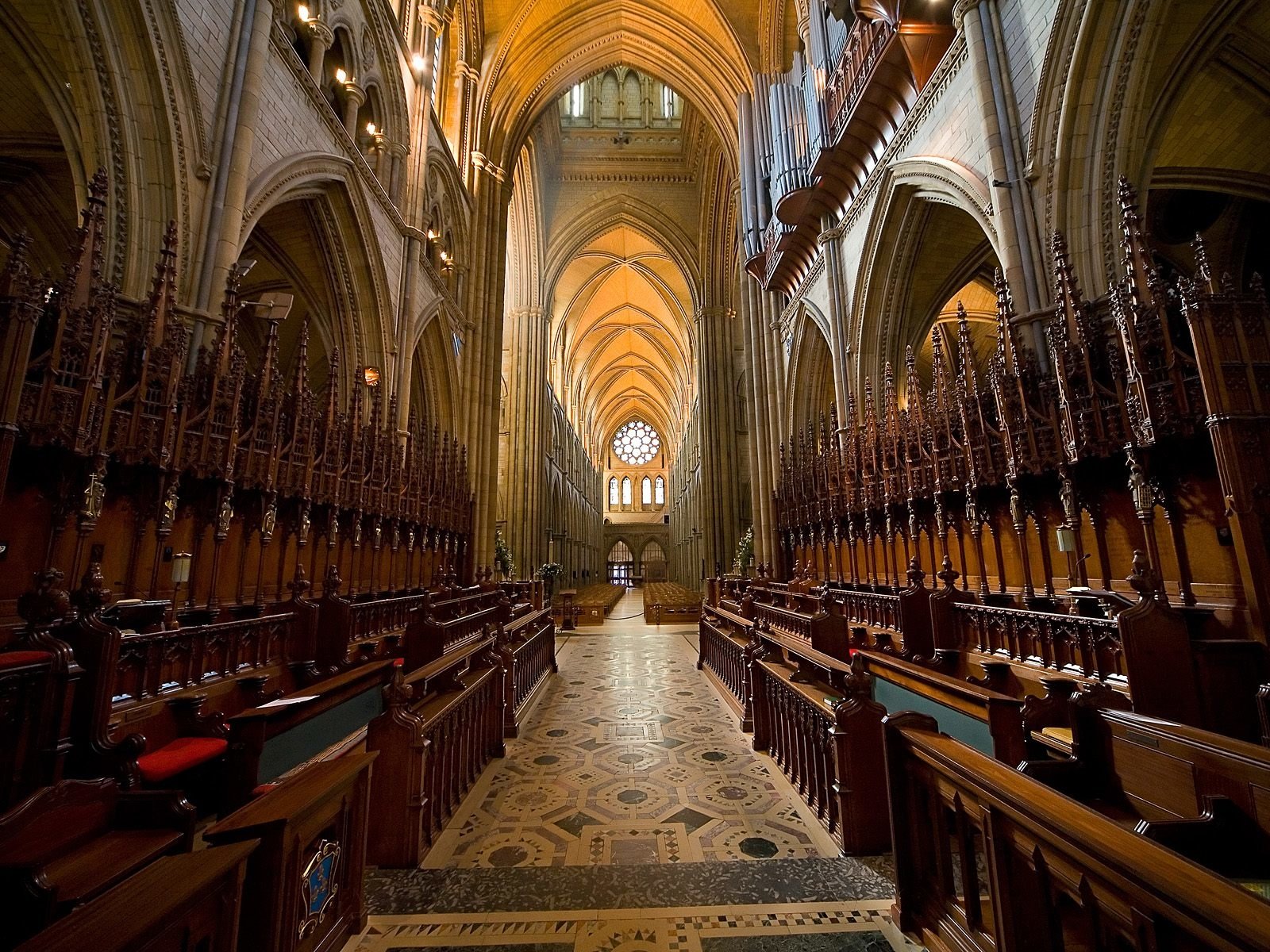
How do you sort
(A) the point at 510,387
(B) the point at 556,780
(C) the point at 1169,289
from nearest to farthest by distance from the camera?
1. (B) the point at 556,780
2. (C) the point at 1169,289
3. (A) the point at 510,387

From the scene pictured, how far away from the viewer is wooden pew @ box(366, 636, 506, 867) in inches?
101

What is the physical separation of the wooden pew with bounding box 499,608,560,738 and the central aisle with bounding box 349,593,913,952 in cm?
38

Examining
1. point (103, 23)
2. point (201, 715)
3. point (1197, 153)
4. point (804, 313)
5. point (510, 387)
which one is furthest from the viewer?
point (510, 387)

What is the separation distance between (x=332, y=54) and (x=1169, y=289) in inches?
405

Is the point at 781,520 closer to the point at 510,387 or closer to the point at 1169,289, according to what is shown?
the point at 1169,289

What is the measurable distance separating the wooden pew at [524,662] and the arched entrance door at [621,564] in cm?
3459

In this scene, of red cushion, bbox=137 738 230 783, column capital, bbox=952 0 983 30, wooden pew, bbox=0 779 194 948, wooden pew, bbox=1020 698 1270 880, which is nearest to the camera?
wooden pew, bbox=0 779 194 948

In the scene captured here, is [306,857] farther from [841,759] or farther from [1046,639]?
[1046,639]

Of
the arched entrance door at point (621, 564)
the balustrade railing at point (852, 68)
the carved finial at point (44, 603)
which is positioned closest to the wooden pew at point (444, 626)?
the carved finial at point (44, 603)

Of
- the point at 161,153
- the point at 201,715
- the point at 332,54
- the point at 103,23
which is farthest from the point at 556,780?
the point at 332,54

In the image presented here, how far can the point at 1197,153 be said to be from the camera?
706 cm

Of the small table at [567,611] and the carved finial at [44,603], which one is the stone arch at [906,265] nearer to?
the small table at [567,611]

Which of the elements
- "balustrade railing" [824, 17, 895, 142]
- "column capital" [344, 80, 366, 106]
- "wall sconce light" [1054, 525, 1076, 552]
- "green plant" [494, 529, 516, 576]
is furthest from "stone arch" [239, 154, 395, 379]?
"wall sconce light" [1054, 525, 1076, 552]

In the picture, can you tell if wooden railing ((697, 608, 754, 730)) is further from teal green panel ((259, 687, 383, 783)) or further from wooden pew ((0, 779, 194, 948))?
wooden pew ((0, 779, 194, 948))
